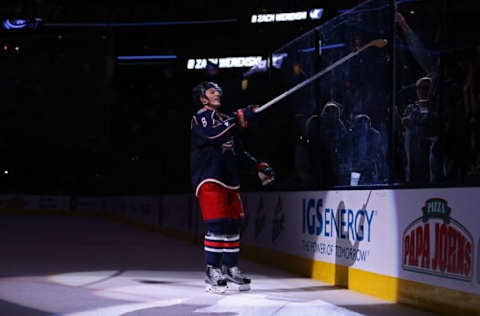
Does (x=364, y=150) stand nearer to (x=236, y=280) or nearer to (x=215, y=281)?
(x=236, y=280)

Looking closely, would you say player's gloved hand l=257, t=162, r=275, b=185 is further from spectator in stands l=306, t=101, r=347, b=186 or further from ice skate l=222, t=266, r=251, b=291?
spectator in stands l=306, t=101, r=347, b=186

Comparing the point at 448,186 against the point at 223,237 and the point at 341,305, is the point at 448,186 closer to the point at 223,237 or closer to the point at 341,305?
the point at 341,305

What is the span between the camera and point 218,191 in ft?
18.4

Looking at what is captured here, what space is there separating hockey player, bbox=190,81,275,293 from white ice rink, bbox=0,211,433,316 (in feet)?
0.73

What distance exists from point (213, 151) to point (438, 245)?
6.46ft

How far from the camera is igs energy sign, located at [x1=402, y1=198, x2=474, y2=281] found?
438cm

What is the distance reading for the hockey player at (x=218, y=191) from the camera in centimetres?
555

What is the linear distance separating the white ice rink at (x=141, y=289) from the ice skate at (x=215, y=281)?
0.24 feet

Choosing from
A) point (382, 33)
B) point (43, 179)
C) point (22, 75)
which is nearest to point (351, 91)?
point (382, 33)

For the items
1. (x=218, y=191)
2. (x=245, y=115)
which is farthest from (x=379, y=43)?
(x=218, y=191)

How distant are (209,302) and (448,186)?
1.87m

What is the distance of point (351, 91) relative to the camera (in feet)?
21.3

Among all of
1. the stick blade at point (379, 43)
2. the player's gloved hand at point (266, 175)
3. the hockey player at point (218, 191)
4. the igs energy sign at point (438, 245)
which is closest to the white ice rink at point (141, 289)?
the hockey player at point (218, 191)

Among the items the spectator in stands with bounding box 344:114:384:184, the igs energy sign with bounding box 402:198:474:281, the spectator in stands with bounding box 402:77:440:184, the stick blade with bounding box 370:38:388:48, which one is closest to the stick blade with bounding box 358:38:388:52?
the stick blade with bounding box 370:38:388:48
